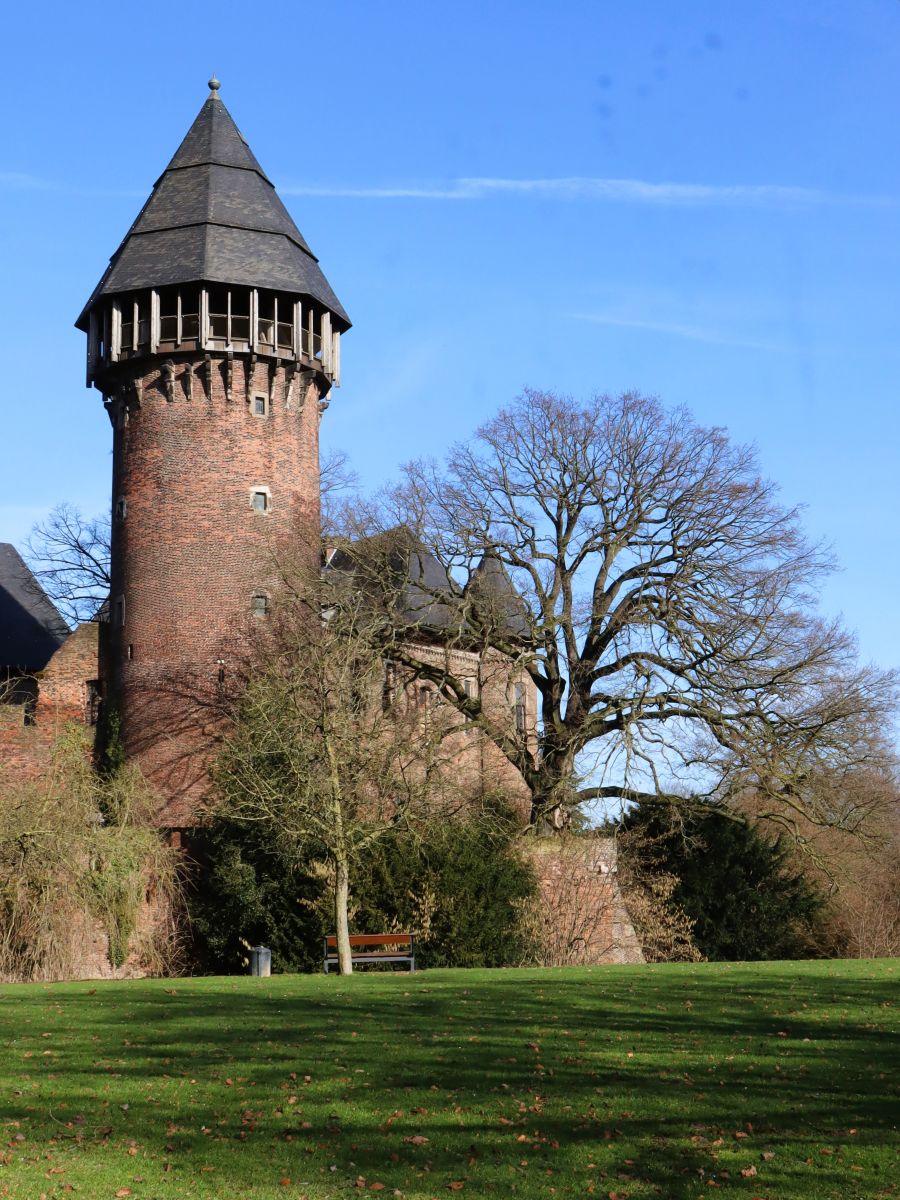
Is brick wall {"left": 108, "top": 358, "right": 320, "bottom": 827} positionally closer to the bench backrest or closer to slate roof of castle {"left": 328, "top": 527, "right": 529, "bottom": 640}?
slate roof of castle {"left": 328, "top": 527, "right": 529, "bottom": 640}

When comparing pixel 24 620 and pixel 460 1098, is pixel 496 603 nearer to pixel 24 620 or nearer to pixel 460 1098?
pixel 24 620

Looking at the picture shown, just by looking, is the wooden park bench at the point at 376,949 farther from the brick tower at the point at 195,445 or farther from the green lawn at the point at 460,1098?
the green lawn at the point at 460,1098

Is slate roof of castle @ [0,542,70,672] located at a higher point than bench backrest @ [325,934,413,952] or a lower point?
higher

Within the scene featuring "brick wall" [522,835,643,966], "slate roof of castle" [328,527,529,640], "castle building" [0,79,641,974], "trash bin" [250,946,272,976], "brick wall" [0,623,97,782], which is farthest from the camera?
"brick wall" [0,623,97,782]

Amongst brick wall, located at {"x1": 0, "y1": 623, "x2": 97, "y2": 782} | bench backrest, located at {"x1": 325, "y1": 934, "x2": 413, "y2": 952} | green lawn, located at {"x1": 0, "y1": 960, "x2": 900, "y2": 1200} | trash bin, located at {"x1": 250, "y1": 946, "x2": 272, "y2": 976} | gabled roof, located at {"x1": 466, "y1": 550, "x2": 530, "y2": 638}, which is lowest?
green lawn, located at {"x1": 0, "y1": 960, "x2": 900, "y2": 1200}

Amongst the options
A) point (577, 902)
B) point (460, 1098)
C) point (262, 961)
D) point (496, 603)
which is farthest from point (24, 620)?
point (460, 1098)

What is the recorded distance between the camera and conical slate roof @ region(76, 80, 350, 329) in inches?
1420

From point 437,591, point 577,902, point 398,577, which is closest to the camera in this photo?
point 577,902

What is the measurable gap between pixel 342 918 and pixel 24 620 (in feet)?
Result: 64.2

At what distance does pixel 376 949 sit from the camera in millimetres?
29203

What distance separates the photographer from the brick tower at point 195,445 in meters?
34.9

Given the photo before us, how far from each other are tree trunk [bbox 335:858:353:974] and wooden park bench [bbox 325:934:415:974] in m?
0.21

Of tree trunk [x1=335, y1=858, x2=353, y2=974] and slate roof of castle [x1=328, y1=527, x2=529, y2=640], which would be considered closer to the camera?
tree trunk [x1=335, y1=858, x2=353, y2=974]

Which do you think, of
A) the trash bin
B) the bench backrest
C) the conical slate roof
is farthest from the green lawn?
the conical slate roof
